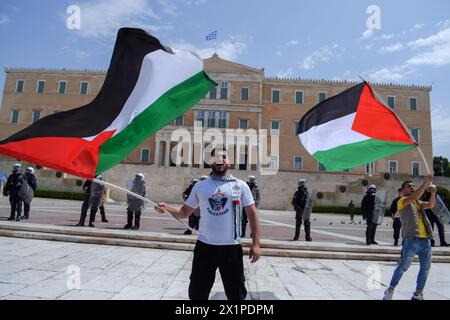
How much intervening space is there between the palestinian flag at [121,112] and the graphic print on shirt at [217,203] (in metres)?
1.47

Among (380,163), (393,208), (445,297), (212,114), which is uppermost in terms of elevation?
(212,114)

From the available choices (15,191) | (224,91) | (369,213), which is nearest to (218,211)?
(369,213)

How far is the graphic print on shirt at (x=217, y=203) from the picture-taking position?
2906mm

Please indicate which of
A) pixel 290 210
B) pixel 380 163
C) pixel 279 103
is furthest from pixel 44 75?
pixel 380 163

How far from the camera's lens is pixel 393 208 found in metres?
8.00

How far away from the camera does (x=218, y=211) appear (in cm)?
291

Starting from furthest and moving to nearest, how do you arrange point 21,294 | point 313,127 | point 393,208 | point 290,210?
point 290,210 → point 393,208 → point 313,127 → point 21,294

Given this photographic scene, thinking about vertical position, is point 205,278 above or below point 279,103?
below


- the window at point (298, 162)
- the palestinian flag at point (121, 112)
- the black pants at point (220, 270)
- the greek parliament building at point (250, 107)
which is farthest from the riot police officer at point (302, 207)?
the window at point (298, 162)

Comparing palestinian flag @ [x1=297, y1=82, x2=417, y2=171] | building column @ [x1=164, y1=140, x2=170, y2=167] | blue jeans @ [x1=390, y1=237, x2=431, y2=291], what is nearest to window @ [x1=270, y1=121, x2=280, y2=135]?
building column @ [x1=164, y1=140, x2=170, y2=167]
